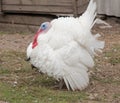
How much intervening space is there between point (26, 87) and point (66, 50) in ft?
2.88

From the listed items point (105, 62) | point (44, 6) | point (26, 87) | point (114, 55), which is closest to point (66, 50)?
point (26, 87)

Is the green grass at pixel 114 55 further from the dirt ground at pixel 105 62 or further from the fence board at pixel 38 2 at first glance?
the fence board at pixel 38 2

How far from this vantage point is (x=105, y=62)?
8359 mm

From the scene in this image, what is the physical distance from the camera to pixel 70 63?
6.35m

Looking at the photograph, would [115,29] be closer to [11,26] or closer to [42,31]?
[11,26]

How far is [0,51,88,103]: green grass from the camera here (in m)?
6.18

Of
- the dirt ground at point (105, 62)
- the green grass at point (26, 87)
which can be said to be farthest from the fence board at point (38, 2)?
the green grass at point (26, 87)

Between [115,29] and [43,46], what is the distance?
5.84 m

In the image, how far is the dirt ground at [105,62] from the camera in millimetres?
6543

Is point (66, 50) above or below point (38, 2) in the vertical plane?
above

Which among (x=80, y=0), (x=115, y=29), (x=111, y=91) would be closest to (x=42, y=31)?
(x=111, y=91)

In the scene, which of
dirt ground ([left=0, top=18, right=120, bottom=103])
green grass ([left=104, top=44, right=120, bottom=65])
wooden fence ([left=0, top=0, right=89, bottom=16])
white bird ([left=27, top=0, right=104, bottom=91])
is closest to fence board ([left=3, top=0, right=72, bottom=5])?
wooden fence ([left=0, top=0, right=89, bottom=16])

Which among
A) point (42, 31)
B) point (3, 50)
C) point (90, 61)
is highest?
point (42, 31)

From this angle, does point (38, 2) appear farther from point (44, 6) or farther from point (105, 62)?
point (105, 62)
